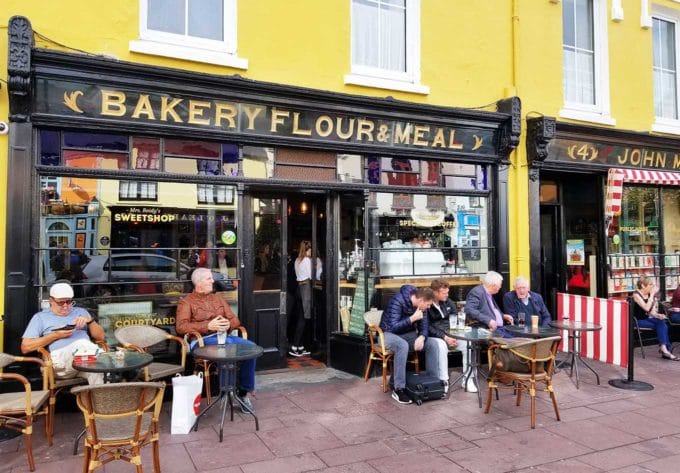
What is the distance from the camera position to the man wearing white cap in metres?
4.96

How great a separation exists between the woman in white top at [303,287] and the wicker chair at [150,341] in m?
2.40

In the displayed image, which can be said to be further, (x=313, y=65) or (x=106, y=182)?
(x=313, y=65)

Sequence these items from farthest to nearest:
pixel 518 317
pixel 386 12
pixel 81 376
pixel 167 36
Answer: pixel 386 12
pixel 518 317
pixel 167 36
pixel 81 376

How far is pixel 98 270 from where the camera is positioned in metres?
5.78

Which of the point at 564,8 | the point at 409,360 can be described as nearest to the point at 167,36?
the point at 409,360

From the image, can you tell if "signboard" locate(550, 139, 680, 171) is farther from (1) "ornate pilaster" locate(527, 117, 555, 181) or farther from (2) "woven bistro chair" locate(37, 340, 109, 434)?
(2) "woven bistro chair" locate(37, 340, 109, 434)

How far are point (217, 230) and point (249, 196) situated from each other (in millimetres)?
683

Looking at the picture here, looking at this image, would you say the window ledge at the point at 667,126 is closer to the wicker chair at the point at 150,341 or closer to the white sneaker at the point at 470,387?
the white sneaker at the point at 470,387

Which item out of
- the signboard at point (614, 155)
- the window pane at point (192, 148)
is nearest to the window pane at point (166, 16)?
the window pane at point (192, 148)

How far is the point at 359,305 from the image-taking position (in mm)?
7297

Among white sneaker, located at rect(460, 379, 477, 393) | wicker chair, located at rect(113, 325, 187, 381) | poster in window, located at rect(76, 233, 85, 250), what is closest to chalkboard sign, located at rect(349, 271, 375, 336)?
white sneaker, located at rect(460, 379, 477, 393)

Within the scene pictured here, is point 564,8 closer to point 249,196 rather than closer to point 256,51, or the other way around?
point 256,51

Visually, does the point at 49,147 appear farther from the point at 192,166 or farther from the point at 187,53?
the point at 187,53

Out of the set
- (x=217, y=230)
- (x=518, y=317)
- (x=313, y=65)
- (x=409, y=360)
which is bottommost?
(x=409, y=360)
